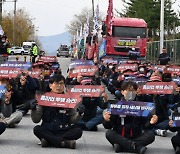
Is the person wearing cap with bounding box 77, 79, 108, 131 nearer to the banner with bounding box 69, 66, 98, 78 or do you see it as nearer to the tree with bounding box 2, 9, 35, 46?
the banner with bounding box 69, 66, 98, 78

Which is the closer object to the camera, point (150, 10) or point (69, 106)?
point (69, 106)

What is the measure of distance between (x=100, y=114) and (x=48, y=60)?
29.7ft

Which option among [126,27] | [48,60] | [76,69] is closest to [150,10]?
[126,27]

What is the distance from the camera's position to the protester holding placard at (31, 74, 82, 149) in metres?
9.76

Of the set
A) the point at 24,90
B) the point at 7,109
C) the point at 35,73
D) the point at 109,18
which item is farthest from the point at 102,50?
the point at 7,109

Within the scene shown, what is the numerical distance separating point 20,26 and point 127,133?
351 ft

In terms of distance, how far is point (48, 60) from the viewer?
2173 centimetres

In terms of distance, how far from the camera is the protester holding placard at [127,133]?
950 centimetres

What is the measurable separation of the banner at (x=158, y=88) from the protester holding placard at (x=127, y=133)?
2.43m

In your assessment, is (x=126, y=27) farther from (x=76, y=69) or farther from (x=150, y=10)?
(x=150, y=10)

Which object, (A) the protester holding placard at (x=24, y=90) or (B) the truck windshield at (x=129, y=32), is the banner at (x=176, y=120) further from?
(B) the truck windshield at (x=129, y=32)

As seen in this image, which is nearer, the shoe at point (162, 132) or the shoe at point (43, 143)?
the shoe at point (43, 143)

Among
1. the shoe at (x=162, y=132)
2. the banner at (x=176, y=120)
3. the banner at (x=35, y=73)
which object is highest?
the banner at (x=35, y=73)

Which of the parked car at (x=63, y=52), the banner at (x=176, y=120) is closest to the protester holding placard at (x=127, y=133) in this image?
the banner at (x=176, y=120)
